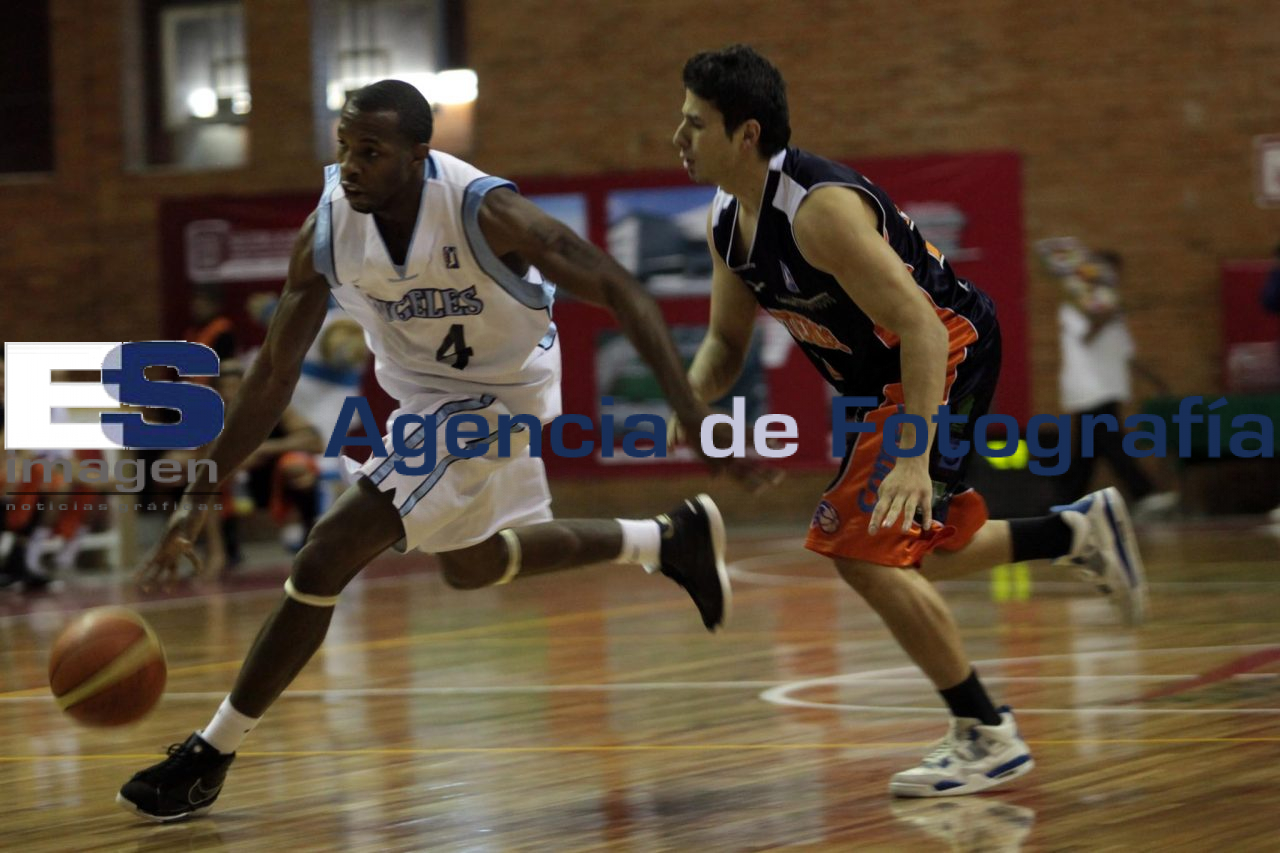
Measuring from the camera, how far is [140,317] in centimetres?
1623

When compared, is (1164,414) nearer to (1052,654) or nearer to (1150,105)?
(1150,105)

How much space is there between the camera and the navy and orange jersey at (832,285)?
4.26 m

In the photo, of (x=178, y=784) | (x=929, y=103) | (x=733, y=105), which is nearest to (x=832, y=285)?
(x=733, y=105)

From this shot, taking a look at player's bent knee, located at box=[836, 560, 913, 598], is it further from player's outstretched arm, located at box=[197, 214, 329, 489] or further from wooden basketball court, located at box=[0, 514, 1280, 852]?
player's outstretched arm, located at box=[197, 214, 329, 489]

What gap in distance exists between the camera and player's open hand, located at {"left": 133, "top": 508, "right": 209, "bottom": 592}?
4230 millimetres

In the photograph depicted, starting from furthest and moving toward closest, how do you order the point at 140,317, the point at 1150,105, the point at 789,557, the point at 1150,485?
the point at 140,317
the point at 1150,105
the point at 1150,485
the point at 789,557

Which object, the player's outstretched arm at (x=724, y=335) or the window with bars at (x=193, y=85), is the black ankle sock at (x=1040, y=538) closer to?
the player's outstretched arm at (x=724, y=335)

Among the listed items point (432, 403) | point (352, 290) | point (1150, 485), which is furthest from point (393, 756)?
point (1150, 485)

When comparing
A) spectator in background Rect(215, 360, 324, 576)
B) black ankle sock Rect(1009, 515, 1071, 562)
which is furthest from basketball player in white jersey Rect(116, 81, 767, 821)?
spectator in background Rect(215, 360, 324, 576)

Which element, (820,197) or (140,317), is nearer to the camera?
(820,197)

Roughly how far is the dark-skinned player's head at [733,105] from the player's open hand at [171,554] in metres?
1.46

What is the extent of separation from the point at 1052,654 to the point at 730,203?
2.87 metres

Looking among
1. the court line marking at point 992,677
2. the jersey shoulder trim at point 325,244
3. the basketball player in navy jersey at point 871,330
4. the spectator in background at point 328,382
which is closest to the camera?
the basketball player in navy jersey at point 871,330

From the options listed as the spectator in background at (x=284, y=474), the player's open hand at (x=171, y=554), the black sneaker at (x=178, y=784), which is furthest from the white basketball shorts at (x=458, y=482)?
the spectator in background at (x=284, y=474)
